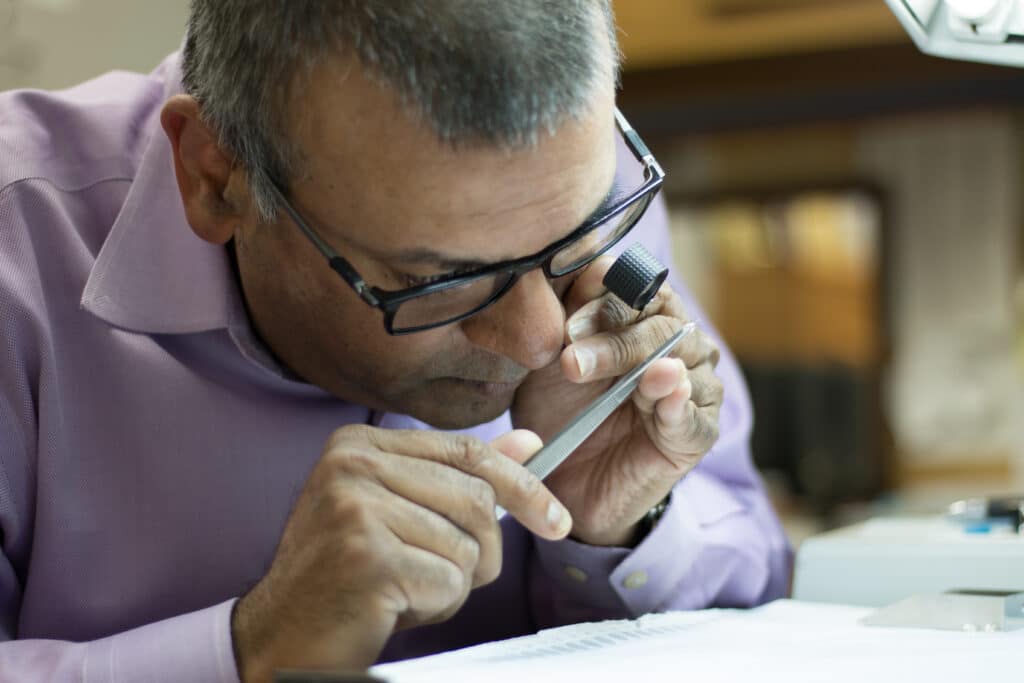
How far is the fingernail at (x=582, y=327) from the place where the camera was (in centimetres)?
108

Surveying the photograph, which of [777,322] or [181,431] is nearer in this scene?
[181,431]

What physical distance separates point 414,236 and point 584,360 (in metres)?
0.21

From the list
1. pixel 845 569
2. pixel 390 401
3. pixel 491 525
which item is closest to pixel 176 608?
pixel 390 401

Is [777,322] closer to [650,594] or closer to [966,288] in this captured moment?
[966,288]

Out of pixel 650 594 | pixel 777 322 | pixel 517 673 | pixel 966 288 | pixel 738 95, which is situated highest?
pixel 517 673

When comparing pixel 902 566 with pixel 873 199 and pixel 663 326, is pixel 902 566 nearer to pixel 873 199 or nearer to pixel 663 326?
pixel 663 326

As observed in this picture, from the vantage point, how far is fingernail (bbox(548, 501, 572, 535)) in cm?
87

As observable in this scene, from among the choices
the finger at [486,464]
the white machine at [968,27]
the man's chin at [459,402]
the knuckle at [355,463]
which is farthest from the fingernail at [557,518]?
the white machine at [968,27]

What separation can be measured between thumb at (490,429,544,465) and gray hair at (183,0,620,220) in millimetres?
239

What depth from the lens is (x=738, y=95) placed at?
232 inches

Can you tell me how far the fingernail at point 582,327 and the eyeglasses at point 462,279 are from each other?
0.06 meters

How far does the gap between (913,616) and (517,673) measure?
41 centimetres

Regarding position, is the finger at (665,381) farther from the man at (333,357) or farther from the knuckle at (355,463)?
the knuckle at (355,463)

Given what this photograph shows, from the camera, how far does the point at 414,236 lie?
0.94m
